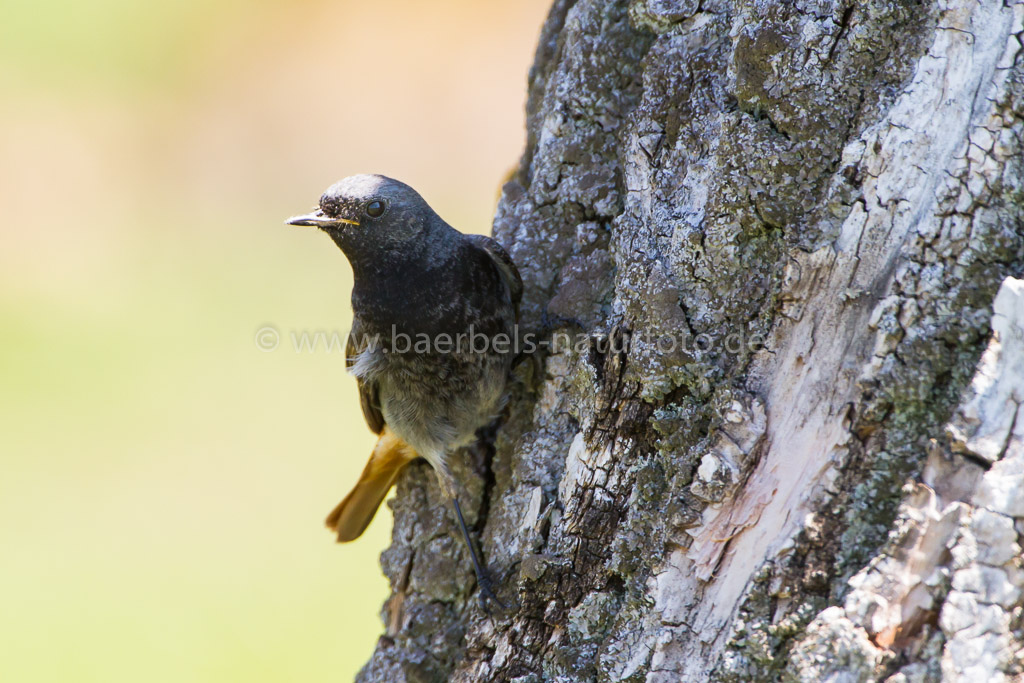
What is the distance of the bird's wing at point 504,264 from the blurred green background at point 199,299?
10.3 ft

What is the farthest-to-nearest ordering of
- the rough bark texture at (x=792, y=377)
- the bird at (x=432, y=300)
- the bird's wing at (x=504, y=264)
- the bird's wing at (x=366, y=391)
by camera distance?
the bird's wing at (x=366, y=391) → the bird at (x=432, y=300) → the bird's wing at (x=504, y=264) → the rough bark texture at (x=792, y=377)

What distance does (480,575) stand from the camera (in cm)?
293

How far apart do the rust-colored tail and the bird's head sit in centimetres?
92

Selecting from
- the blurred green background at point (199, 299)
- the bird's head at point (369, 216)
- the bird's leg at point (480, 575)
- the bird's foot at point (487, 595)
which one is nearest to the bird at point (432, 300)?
the bird's head at point (369, 216)

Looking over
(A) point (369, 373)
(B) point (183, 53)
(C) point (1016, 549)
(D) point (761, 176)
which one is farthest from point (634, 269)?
(B) point (183, 53)

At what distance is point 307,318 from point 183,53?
16.6 feet

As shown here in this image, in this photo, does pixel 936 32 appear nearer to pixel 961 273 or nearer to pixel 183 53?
pixel 961 273

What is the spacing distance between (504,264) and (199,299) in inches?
252

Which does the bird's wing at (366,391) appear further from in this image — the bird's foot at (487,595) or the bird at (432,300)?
the bird's foot at (487,595)

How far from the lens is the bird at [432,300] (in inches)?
133

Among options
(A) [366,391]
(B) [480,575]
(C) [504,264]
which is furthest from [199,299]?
(B) [480,575]

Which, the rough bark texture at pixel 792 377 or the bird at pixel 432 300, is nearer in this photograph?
the rough bark texture at pixel 792 377

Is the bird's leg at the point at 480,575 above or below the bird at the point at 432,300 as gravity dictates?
below

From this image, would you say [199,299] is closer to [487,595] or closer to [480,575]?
[480,575]
